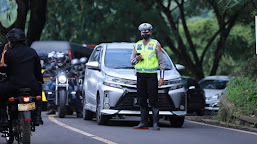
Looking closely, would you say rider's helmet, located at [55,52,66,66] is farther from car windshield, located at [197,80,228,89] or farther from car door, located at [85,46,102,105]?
car windshield, located at [197,80,228,89]

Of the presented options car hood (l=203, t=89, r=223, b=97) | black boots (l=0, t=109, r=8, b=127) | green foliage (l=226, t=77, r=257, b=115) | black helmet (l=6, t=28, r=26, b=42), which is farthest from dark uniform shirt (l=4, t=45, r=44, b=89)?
car hood (l=203, t=89, r=223, b=97)

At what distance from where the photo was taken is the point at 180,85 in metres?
15.0

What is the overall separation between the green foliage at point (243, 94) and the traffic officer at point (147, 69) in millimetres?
2610

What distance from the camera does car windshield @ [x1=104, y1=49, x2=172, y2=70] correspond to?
1552cm

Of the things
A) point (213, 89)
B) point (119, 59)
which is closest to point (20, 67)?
point (119, 59)

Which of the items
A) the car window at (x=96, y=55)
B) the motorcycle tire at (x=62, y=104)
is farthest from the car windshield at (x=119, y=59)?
the motorcycle tire at (x=62, y=104)

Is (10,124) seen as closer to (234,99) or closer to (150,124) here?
(150,124)

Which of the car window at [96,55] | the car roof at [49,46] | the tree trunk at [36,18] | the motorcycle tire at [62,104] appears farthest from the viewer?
the tree trunk at [36,18]

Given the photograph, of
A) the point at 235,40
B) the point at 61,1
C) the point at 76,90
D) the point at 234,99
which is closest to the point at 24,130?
the point at 234,99

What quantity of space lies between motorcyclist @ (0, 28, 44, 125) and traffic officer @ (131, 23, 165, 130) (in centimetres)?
422

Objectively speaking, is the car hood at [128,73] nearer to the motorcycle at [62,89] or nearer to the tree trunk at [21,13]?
the motorcycle at [62,89]

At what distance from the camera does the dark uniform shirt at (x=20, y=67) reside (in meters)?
9.91

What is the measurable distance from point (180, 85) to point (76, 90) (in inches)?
191

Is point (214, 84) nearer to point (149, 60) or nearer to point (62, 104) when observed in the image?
point (62, 104)
